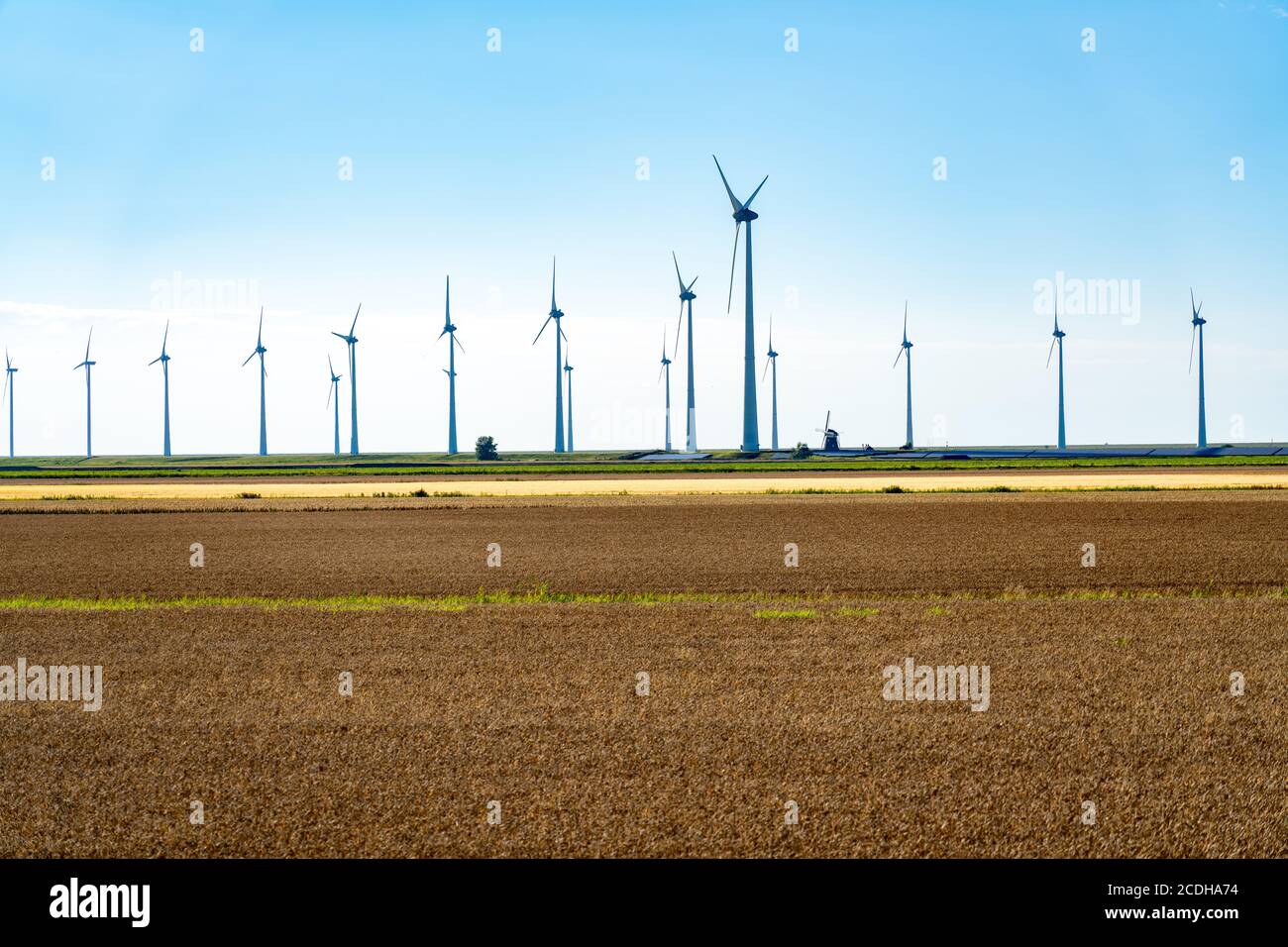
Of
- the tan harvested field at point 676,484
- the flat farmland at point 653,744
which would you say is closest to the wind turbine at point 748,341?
the tan harvested field at point 676,484

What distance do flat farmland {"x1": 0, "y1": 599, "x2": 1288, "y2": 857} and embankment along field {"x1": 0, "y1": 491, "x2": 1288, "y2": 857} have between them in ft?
0.20

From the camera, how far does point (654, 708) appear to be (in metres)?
16.2

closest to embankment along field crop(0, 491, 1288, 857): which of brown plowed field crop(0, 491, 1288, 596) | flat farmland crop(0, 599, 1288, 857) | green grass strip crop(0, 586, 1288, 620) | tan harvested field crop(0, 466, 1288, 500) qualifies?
flat farmland crop(0, 599, 1288, 857)

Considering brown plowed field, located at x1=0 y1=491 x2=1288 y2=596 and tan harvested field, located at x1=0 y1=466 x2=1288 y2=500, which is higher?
tan harvested field, located at x1=0 y1=466 x2=1288 y2=500

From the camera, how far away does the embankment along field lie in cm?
1131

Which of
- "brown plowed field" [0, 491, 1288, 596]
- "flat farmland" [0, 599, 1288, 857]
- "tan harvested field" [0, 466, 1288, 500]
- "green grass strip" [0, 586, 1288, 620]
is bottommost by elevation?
"flat farmland" [0, 599, 1288, 857]

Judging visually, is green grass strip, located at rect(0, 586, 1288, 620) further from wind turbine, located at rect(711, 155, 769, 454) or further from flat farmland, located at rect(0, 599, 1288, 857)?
wind turbine, located at rect(711, 155, 769, 454)

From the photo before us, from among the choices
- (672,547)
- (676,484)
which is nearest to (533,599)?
(672,547)

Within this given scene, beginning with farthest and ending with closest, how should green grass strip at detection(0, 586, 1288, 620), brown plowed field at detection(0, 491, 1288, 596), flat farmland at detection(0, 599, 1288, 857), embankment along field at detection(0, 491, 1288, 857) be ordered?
1. brown plowed field at detection(0, 491, 1288, 596)
2. green grass strip at detection(0, 586, 1288, 620)
3. embankment along field at detection(0, 491, 1288, 857)
4. flat farmland at detection(0, 599, 1288, 857)

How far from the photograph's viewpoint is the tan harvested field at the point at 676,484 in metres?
78.4

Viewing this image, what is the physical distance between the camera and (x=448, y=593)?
2981 cm
